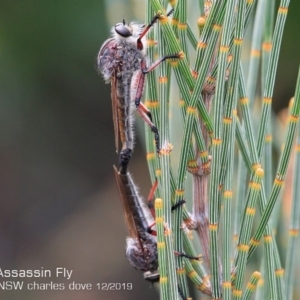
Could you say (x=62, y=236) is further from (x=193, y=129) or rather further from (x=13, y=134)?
(x=193, y=129)

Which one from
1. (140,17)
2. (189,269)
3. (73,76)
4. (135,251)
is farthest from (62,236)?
(189,269)

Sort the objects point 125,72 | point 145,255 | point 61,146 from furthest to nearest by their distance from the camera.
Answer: point 61,146
point 125,72
point 145,255

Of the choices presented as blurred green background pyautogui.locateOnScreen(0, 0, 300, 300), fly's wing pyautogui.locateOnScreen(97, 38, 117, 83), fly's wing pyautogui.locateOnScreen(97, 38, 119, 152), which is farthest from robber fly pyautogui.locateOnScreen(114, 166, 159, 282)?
blurred green background pyautogui.locateOnScreen(0, 0, 300, 300)

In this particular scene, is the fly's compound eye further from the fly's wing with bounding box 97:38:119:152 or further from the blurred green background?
the blurred green background

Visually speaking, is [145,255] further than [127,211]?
No

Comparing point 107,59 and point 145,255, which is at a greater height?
point 107,59

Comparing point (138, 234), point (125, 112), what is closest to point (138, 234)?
point (138, 234)

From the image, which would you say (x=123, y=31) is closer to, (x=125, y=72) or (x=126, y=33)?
(x=126, y=33)

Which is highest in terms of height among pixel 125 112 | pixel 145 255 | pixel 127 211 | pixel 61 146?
pixel 61 146

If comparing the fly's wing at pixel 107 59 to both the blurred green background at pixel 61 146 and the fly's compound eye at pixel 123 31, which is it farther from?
the blurred green background at pixel 61 146
